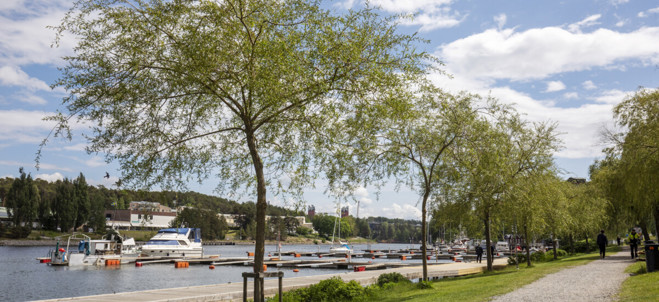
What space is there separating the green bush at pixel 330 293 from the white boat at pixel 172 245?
51.3 m

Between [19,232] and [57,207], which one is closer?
[19,232]

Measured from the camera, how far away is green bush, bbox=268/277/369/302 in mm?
17906

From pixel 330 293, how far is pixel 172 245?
52.9 metres

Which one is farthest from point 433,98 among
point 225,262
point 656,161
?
point 225,262

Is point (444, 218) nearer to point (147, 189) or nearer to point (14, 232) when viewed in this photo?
point (147, 189)

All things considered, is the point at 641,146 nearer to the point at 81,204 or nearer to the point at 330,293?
the point at 330,293

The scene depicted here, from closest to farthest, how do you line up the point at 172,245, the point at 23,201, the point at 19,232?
1. the point at 172,245
2. the point at 23,201
3. the point at 19,232

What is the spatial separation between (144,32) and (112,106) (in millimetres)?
2009

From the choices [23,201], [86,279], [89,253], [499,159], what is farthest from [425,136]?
[23,201]

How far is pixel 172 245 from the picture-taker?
66500 mm

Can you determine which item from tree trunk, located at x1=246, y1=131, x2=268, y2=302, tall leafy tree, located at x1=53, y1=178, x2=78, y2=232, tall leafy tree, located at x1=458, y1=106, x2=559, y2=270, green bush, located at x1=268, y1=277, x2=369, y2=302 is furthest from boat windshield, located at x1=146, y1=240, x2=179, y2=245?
tall leafy tree, located at x1=53, y1=178, x2=78, y2=232

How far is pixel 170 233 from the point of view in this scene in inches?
2719

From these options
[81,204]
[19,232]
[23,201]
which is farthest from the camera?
[81,204]

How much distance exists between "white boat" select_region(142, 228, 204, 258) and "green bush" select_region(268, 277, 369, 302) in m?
51.3
